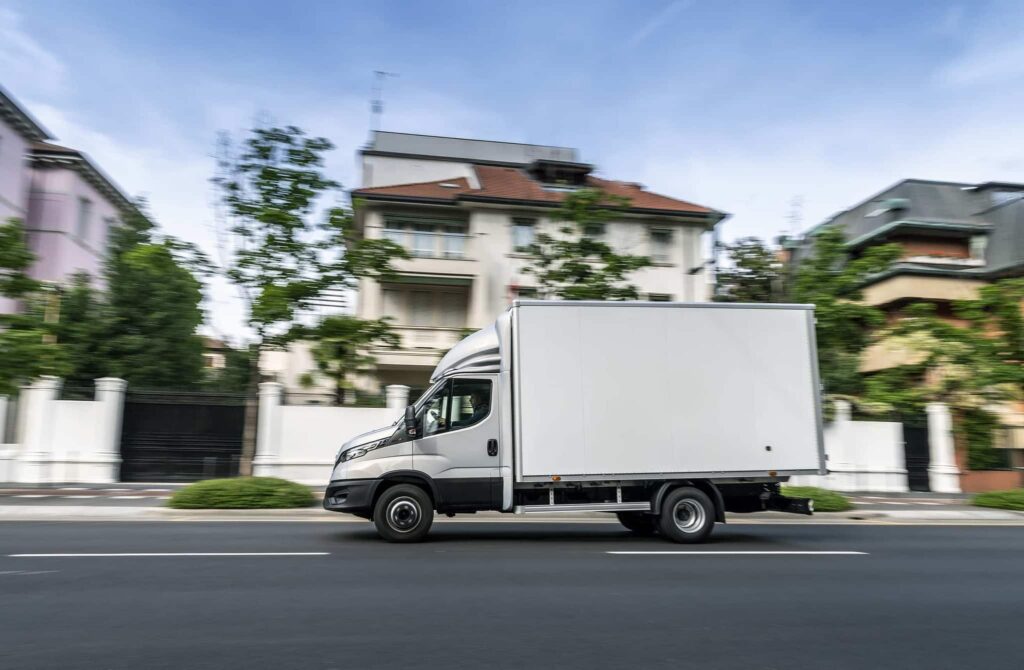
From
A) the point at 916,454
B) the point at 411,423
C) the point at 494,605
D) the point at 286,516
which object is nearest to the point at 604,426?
the point at 411,423

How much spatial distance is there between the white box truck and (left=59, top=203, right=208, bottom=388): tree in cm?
1728

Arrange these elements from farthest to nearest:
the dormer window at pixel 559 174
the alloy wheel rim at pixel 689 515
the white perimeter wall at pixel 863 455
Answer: the dormer window at pixel 559 174
the white perimeter wall at pixel 863 455
the alloy wheel rim at pixel 689 515

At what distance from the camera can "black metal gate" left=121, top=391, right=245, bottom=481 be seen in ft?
64.0

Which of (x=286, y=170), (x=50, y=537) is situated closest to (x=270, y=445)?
(x=286, y=170)

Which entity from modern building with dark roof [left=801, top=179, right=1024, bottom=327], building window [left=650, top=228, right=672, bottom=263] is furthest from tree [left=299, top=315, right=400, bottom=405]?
modern building with dark roof [left=801, top=179, right=1024, bottom=327]

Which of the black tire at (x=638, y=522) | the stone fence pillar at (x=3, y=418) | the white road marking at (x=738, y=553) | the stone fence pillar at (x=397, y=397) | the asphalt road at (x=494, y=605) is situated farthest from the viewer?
the stone fence pillar at (x=397, y=397)

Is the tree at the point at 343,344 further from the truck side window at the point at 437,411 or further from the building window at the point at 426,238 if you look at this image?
the truck side window at the point at 437,411

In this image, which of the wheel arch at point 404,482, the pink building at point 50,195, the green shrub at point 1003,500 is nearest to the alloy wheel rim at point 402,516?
the wheel arch at point 404,482

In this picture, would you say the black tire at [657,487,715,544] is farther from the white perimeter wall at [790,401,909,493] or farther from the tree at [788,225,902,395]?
the tree at [788,225,902,395]

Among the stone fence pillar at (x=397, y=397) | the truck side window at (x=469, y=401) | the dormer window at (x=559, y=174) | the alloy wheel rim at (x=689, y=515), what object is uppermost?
the dormer window at (x=559, y=174)

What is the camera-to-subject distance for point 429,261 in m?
28.0

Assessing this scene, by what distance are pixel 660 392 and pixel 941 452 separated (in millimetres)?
16395

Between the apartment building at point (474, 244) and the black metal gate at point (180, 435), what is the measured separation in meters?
7.46

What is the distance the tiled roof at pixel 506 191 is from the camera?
28250 mm
